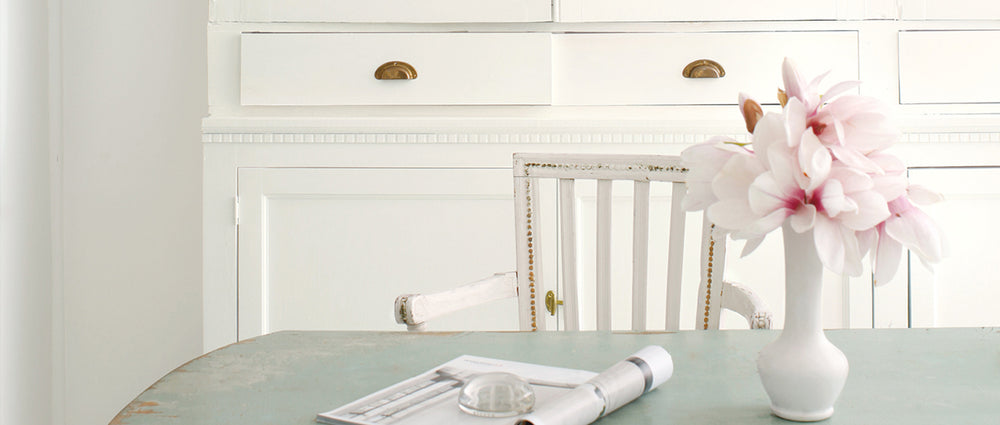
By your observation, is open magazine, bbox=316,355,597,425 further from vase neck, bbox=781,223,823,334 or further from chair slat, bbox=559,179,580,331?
chair slat, bbox=559,179,580,331

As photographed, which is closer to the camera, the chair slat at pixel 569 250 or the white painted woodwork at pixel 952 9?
the chair slat at pixel 569 250

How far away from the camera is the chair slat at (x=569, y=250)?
49.8 inches

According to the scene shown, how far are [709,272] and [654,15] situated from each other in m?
0.65

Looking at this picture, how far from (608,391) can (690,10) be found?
3.84 ft

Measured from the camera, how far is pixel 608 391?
66 centimetres

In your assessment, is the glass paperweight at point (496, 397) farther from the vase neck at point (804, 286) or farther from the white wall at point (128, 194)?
the white wall at point (128, 194)

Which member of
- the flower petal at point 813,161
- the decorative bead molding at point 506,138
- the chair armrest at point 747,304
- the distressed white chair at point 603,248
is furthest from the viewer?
the decorative bead molding at point 506,138

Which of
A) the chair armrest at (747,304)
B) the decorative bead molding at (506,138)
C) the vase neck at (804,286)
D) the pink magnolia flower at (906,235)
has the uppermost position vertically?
the decorative bead molding at (506,138)

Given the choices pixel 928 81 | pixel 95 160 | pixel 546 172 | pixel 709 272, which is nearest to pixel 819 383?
pixel 709 272

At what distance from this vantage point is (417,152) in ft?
5.42

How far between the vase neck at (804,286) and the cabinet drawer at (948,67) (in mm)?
1184

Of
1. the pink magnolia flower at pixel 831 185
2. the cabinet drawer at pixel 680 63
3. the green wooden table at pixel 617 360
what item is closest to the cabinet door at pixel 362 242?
the cabinet drawer at pixel 680 63

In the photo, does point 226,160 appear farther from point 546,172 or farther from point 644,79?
point 644,79

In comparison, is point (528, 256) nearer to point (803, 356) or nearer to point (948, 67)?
point (803, 356)
